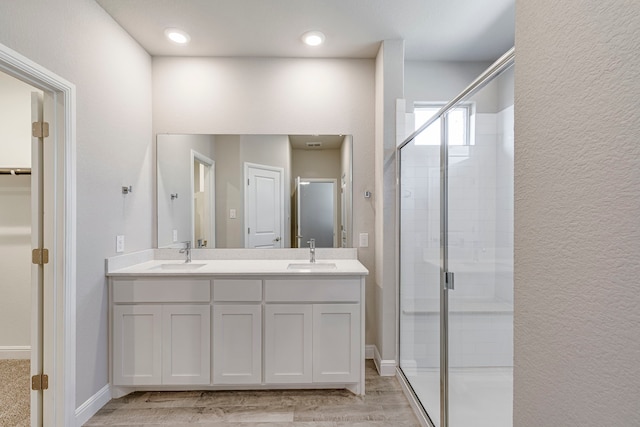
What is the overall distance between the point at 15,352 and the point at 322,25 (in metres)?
3.68

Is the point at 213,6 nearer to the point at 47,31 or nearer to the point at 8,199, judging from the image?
the point at 47,31

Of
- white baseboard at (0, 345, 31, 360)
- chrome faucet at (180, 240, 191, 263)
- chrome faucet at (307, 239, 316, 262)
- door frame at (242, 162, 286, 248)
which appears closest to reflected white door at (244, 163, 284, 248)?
door frame at (242, 162, 286, 248)

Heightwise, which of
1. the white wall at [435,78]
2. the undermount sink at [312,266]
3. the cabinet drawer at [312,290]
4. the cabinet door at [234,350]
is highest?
the white wall at [435,78]

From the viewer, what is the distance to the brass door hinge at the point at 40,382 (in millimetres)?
1753

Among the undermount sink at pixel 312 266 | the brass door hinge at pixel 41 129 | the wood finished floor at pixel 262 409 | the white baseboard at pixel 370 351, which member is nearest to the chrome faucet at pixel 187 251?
the undermount sink at pixel 312 266

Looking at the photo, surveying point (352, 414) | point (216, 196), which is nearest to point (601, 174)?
point (352, 414)

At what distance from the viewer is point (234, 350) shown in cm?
218

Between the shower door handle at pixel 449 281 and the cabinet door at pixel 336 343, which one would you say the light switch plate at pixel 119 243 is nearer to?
the cabinet door at pixel 336 343

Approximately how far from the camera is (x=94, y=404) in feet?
6.60

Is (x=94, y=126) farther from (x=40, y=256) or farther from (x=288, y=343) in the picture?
(x=288, y=343)

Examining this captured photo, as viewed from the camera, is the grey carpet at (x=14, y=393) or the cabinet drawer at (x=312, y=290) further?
the cabinet drawer at (x=312, y=290)

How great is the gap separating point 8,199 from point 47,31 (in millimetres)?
1828

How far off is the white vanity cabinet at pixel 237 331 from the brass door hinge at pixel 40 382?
0.89 meters

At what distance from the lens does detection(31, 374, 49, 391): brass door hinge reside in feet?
5.75
